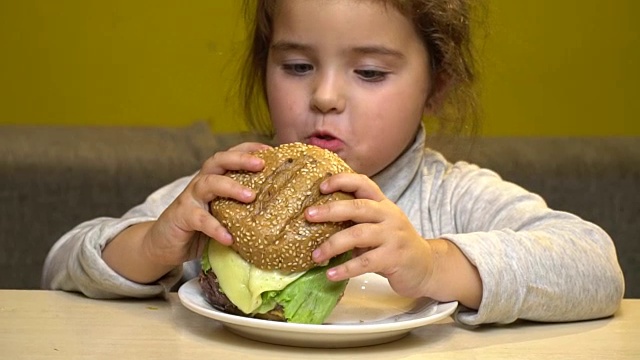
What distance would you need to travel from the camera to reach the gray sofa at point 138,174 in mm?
2258

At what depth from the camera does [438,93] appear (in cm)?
179

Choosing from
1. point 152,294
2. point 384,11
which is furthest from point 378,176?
point 152,294

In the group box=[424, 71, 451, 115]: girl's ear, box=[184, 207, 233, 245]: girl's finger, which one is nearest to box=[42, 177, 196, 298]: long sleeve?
box=[184, 207, 233, 245]: girl's finger

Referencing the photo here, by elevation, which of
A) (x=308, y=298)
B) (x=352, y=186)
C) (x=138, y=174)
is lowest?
(x=138, y=174)

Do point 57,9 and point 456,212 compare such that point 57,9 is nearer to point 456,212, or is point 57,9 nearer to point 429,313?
point 456,212

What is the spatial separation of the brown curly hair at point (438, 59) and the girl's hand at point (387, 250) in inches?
17.2

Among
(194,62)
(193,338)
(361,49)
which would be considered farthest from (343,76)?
(194,62)

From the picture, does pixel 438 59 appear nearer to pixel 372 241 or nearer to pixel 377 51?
pixel 377 51

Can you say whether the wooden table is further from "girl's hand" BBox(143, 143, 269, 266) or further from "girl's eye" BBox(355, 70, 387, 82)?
"girl's eye" BBox(355, 70, 387, 82)

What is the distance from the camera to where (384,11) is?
5.17 feet

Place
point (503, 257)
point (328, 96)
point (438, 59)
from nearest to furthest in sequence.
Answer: point (503, 257), point (328, 96), point (438, 59)

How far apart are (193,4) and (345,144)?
1.27 m

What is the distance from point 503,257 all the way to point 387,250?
7.8 inches

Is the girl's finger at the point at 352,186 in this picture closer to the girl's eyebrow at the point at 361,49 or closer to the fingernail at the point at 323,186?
the fingernail at the point at 323,186
